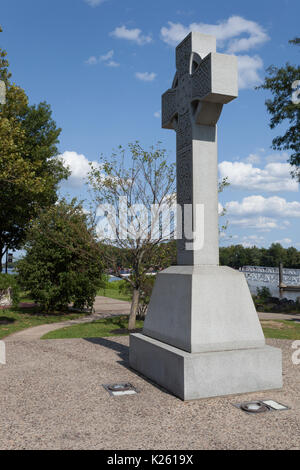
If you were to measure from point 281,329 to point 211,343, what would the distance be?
7456 mm

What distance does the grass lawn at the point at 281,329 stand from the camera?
1029cm

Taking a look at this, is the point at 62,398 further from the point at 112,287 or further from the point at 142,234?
the point at 112,287

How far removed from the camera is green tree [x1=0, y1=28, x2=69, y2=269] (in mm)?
14094

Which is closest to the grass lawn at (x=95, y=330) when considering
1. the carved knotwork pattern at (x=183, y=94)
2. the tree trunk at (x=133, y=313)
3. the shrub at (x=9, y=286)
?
the tree trunk at (x=133, y=313)

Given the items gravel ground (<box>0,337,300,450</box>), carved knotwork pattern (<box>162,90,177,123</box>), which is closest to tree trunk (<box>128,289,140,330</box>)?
gravel ground (<box>0,337,300,450</box>)

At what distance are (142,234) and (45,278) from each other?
648cm

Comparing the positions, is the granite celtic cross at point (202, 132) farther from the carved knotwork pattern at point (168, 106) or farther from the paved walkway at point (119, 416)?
the paved walkway at point (119, 416)

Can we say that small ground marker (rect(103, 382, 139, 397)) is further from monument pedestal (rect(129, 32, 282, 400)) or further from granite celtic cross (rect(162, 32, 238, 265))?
granite celtic cross (rect(162, 32, 238, 265))

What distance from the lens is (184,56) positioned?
6.10 m

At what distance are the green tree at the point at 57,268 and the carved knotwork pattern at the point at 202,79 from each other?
10.2 meters

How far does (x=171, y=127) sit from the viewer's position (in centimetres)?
681

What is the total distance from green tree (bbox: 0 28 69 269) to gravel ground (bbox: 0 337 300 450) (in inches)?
369
